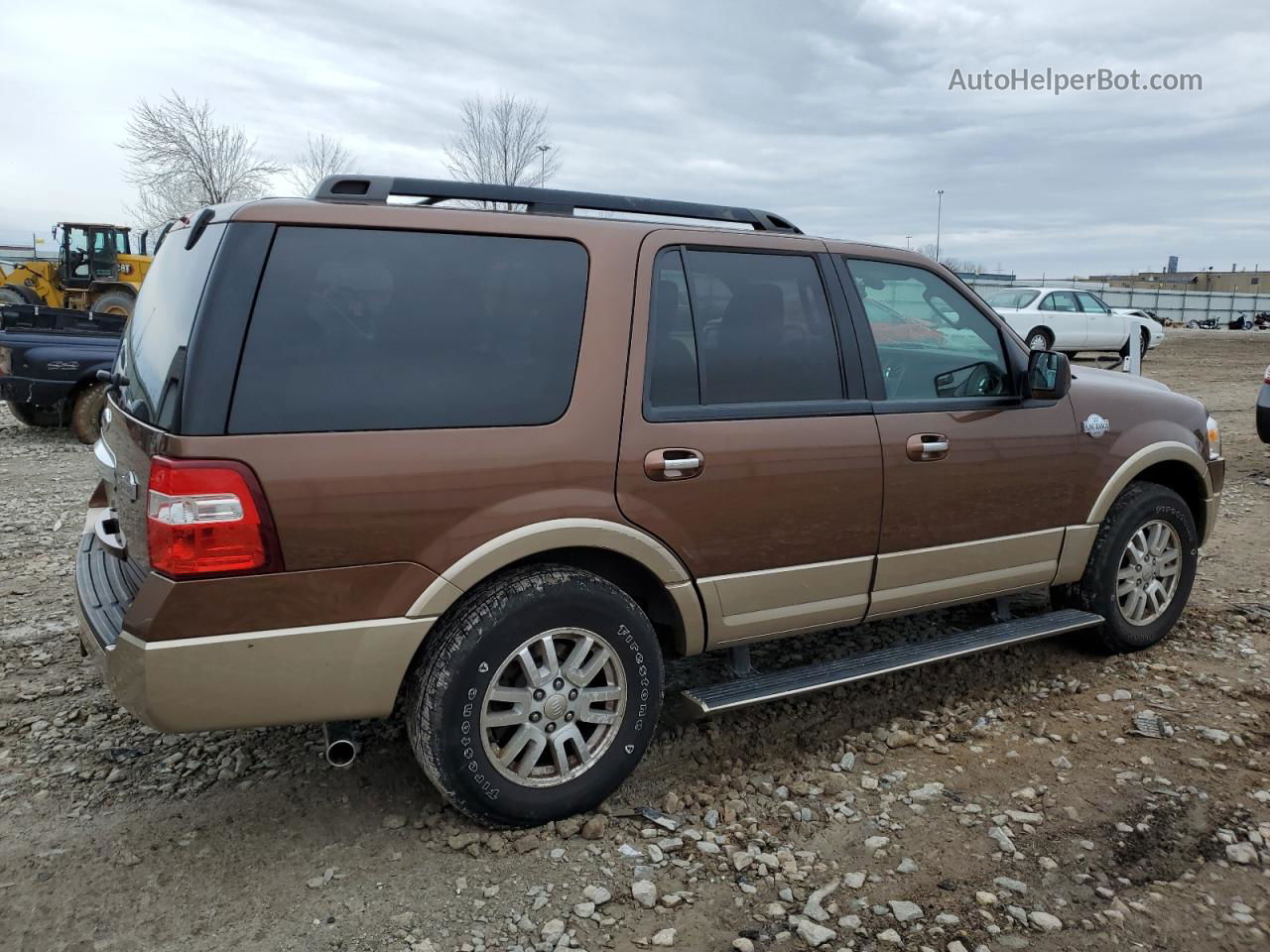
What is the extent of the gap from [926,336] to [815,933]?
7.75 feet

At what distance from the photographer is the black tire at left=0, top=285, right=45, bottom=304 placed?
20.3 meters

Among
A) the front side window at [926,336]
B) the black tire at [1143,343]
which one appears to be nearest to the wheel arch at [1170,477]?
the front side window at [926,336]

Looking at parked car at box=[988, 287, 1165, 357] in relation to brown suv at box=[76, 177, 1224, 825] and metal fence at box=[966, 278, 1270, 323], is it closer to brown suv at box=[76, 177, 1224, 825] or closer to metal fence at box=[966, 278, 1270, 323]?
brown suv at box=[76, 177, 1224, 825]

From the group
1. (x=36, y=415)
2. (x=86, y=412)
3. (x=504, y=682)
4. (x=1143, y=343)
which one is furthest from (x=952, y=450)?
(x=1143, y=343)

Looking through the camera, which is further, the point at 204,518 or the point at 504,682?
the point at 504,682

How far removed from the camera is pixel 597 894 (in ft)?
9.23

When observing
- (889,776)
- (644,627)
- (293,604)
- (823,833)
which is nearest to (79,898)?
(293,604)

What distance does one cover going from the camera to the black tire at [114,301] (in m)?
18.8

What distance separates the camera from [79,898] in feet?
8.99

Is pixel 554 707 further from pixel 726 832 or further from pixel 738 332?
pixel 738 332

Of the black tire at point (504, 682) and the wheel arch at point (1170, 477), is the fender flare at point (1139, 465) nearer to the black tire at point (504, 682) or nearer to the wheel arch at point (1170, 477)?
the wheel arch at point (1170, 477)

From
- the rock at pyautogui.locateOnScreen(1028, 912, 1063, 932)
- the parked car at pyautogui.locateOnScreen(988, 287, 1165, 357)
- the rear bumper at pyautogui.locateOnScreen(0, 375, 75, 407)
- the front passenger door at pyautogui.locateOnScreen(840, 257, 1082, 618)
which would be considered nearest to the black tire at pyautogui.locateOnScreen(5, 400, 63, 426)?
the rear bumper at pyautogui.locateOnScreen(0, 375, 75, 407)

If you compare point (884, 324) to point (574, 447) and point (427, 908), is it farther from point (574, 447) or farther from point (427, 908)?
point (427, 908)

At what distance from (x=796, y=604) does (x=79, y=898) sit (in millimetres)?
2408
